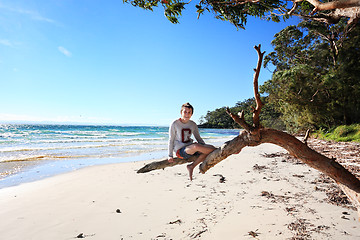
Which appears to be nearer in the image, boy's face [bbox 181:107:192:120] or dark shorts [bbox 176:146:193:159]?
dark shorts [bbox 176:146:193:159]

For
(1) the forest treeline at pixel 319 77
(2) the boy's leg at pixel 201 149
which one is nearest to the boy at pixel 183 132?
(2) the boy's leg at pixel 201 149

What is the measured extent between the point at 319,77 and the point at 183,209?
55.4ft

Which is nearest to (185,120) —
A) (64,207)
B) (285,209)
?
(285,209)

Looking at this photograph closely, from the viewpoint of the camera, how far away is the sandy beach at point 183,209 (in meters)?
3.04

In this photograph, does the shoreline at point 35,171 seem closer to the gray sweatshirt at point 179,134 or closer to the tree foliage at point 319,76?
the gray sweatshirt at point 179,134

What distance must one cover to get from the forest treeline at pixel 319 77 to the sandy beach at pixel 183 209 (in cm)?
1136

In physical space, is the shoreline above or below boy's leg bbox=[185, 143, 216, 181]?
below

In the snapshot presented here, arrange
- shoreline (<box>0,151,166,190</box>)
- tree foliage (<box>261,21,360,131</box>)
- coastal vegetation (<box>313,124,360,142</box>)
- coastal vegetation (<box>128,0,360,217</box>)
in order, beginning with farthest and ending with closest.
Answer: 1. tree foliage (<box>261,21,360,131</box>)
2. coastal vegetation (<box>313,124,360,142</box>)
3. shoreline (<box>0,151,166,190</box>)
4. coastal vegetation (<box>128,0,360,217</box>)

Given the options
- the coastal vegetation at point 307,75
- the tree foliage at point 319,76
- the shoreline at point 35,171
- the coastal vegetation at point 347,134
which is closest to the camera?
the coastal vegetation at point 307,75

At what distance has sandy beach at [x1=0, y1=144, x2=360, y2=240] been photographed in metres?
3.04

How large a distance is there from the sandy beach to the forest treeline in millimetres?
11362

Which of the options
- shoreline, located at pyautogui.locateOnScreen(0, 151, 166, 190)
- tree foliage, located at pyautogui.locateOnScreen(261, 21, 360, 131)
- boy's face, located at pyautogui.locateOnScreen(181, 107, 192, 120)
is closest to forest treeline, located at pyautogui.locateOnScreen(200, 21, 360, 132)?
tree foliage, located at pyautogui.locateOnScreen(261, 21, 360, 131)

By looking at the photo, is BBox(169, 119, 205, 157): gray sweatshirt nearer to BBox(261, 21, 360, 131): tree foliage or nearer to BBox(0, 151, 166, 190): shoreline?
BBox(0, 151, 166, 190): shoreline

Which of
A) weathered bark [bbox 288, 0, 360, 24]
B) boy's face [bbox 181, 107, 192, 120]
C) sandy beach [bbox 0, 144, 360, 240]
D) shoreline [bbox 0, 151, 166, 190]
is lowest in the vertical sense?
shoreline [bbox 0, 151, 166, 190]
